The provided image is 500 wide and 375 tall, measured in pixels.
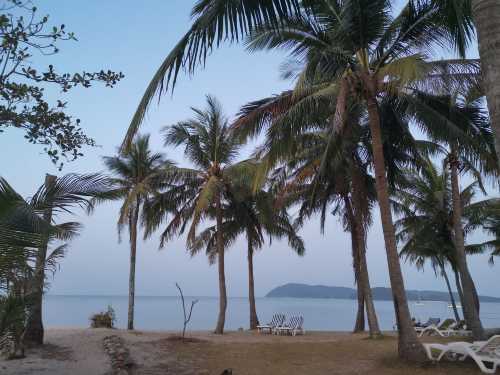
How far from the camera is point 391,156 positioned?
45.3ft

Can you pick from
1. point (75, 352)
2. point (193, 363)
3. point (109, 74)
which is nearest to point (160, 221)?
point (75, 352)

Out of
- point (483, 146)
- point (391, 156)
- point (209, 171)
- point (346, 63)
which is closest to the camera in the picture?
point (346, 63)

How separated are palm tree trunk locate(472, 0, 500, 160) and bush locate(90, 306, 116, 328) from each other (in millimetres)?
17339

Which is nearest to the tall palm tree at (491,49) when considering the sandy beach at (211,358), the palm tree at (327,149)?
the palm tree at (327,149)

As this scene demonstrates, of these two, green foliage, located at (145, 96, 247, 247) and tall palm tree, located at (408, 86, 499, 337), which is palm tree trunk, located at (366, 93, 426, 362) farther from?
green foliage, located at (145, 96, 247, 247)

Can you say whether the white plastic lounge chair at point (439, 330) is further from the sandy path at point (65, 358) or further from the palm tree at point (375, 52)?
the sandy path at point (65, 358)

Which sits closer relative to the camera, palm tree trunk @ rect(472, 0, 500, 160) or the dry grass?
palm tree trunk @ rect(472, 0, 500, 160)

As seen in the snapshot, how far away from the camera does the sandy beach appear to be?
30.9 feet

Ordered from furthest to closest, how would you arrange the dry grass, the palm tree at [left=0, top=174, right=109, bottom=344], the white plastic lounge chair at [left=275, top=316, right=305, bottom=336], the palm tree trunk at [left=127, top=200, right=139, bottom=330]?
the palm tree trunk at [left=127, top=200, right=139, bottom=330], the white plastic lounge chair at [left=275, top=316, right=305, bottom=336], the dry grass, the palm tree at [left=0, top=174, right=109, bottom=344]

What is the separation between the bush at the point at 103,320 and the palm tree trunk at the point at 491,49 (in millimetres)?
17339

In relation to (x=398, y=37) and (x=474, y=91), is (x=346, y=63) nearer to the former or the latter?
(x=398, y=37)

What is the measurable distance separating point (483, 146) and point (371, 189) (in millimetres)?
7709

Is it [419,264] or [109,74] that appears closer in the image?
[109,74]

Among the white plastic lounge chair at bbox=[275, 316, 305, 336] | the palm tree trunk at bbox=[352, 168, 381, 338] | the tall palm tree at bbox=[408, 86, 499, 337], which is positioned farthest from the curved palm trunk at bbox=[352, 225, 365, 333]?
the tall palm tree at bbox=[408, 86, 499, 337]
